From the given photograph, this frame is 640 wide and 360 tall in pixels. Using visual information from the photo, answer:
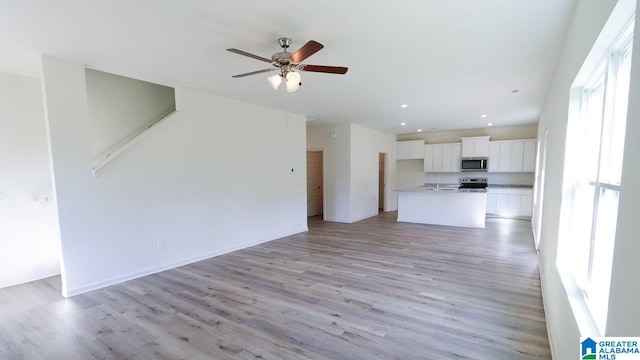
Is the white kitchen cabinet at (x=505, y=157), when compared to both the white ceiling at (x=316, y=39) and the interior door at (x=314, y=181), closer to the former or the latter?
the white ceiling at (x=316, y=39)

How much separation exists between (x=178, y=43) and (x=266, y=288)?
9.28 feet

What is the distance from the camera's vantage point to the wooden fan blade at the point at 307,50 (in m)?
2.19

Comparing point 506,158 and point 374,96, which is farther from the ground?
point 374,96

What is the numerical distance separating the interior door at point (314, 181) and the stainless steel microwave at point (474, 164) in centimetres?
431

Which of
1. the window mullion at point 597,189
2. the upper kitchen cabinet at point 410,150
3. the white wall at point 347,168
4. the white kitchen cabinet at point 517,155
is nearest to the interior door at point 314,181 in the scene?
the white wall at point 347,168

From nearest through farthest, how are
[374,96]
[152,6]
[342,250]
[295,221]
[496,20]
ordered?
[152,6]
[496,20]
[374,96]
[342,250]
[295,221]

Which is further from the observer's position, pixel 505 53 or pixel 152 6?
pixel 505 53

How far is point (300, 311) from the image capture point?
2887mm

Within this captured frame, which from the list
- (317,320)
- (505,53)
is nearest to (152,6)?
(317,320)

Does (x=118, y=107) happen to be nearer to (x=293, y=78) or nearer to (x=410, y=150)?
(x=293, y=78)

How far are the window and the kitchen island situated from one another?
Result: 4909 millimetres

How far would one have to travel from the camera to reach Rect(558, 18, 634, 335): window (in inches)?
50.6

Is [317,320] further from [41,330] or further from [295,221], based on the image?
[295,221]

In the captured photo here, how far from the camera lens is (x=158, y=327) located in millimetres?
2623
